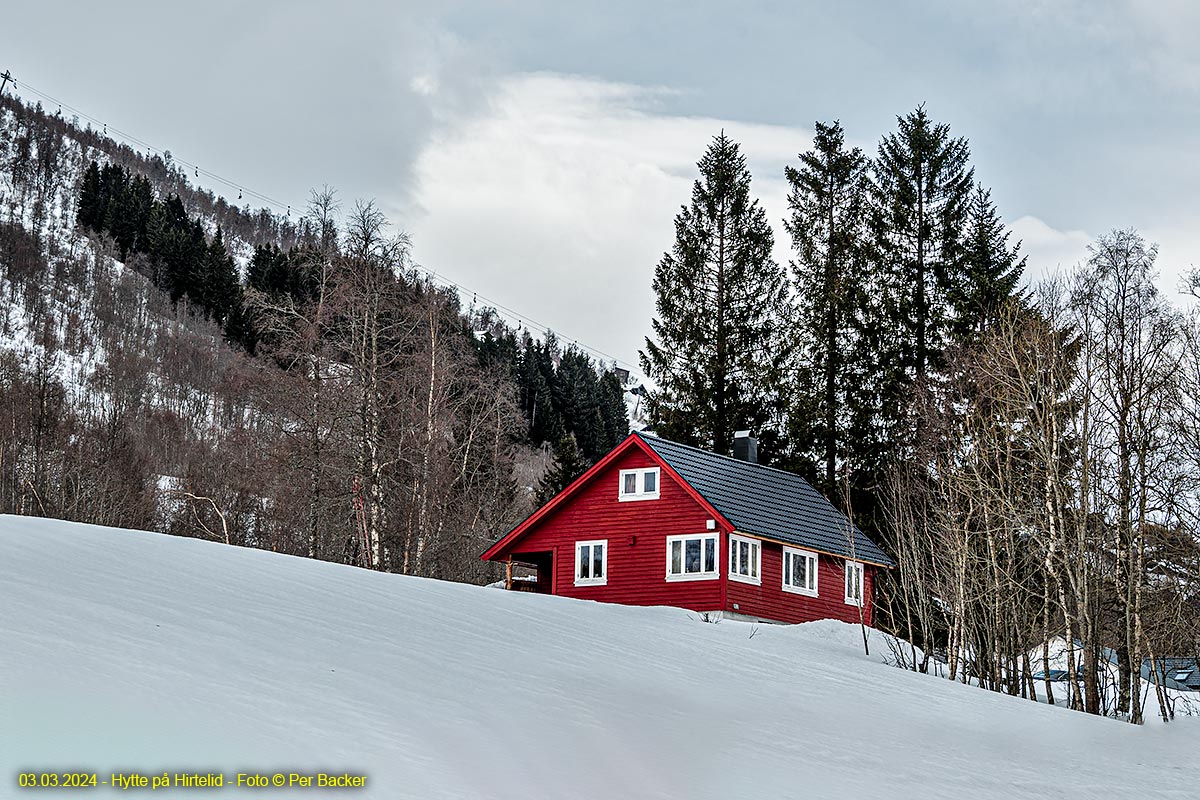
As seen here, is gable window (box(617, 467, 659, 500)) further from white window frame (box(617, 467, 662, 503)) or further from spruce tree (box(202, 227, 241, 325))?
spruce tree (box(202, 227, 241, 325))

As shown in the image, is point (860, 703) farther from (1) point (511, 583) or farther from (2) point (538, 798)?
(1) point (511, 583)

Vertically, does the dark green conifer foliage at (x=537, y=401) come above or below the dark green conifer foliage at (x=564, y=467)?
above

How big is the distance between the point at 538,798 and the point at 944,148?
154ft

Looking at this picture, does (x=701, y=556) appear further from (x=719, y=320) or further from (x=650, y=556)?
(x=719, y=320)

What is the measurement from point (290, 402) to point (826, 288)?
80.3 ft

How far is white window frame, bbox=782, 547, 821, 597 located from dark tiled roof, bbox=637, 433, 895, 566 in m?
0.41

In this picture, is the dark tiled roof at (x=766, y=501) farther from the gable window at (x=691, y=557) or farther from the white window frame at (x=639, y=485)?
the gable window at (x=691, y=557)

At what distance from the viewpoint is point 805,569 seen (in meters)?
36.1

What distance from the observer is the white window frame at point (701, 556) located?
33375mm

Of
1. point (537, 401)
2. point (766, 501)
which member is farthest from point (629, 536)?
point (537, 401)

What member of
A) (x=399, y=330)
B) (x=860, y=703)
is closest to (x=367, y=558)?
(x=399, y=330)

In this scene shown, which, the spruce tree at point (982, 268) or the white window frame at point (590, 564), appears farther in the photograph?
the spruce tree at point (982, 268)

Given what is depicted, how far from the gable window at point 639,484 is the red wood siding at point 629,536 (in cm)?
15

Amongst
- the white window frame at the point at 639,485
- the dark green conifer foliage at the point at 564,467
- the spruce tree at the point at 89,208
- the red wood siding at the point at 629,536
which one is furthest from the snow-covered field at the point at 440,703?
the spruce tree at the point at 89,208
